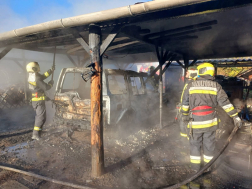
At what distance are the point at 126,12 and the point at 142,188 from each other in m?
2.75

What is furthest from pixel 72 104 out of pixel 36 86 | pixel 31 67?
pixel 31 67

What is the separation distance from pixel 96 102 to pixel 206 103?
1999 millimetres

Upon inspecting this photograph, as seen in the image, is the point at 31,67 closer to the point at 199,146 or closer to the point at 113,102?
the point at 113,102

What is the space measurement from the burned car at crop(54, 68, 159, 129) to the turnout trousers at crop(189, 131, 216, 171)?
2203 millimetres

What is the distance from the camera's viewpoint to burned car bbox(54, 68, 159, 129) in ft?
14.5

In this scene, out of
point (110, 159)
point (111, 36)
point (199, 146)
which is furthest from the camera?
point (110, 159)

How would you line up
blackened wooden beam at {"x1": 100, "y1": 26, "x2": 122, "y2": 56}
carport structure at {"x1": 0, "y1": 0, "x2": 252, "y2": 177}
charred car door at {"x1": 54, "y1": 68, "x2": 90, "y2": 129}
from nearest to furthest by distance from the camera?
carport structure at {"x1": 0, "y1": 0, "x2": 252, "y2": 177}
blackened wooden beam at {"x1": 100, "y1": 26, "x2": 122, "y2": 56}
charred car door at {"x1": 54, "y1": 68, "x2": 90, "y2": 129}

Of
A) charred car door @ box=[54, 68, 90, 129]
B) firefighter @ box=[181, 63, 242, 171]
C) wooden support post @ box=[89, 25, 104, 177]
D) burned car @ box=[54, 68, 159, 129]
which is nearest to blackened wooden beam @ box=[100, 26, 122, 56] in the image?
wooden support post @ box=[89, 25, 104, 177]

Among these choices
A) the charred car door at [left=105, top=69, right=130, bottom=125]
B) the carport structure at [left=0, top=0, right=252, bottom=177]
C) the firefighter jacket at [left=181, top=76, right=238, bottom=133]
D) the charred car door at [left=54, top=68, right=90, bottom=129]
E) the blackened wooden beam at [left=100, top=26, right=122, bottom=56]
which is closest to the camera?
the carport structure at [left=0, top=0, right=252, bottom=177]

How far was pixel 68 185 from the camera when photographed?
2.44 meters

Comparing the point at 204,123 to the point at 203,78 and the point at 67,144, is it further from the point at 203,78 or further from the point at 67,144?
the point at 67,144

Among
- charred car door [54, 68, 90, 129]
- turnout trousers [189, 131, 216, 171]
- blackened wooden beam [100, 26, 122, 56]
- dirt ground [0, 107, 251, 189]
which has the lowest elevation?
dirt ground [0, 107, 251, 189]

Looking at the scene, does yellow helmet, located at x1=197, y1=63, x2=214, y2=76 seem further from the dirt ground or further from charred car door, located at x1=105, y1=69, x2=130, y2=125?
charred car door, located at x1=105, y1=69, x2=130, y2=125

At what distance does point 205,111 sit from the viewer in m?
2.91
